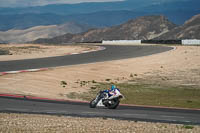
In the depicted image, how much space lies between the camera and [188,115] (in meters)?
14.5

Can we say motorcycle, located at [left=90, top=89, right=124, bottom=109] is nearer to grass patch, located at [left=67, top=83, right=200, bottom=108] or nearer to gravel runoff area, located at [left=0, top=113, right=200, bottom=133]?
grass patch, located at [left=67, top=83, right=200, bottom=108]

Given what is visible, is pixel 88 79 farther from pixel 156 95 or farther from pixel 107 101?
pixel 107 101

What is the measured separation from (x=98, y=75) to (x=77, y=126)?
16.7 m

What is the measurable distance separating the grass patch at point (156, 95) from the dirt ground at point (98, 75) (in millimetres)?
1359

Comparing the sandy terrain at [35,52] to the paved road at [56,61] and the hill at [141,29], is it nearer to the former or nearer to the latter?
the paved road at [56,61]

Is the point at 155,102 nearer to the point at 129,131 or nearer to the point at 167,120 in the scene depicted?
the point at 167,120

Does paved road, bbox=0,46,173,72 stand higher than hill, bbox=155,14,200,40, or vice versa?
hill, bbox=155,14,200,40

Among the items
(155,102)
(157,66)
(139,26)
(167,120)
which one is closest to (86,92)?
(155,102)

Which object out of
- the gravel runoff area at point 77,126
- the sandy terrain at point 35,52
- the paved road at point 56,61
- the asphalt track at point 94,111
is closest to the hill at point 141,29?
the sandy terrain at point 35,52

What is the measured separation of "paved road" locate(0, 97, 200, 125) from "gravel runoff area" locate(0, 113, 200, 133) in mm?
1032

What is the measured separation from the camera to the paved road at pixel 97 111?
536 inches

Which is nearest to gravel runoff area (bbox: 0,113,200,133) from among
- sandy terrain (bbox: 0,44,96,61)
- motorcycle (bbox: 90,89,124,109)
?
motorcycle (bbox: 90,89,124,109)

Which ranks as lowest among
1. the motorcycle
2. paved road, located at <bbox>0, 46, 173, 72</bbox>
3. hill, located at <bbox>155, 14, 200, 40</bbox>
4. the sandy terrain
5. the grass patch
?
the grass patch

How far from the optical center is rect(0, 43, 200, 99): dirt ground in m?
20.6
